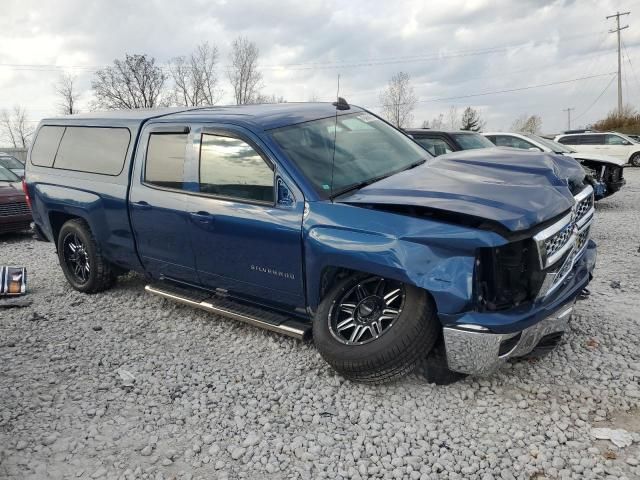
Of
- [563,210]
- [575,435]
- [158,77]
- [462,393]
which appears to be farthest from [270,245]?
[158,77]

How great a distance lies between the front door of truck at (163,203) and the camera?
159 inches

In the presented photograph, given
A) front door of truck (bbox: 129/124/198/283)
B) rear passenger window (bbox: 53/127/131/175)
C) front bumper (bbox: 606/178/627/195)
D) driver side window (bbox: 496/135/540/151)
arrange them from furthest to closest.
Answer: driver side window (bbox: 496/135/540/151), front bumper (bbox: 606/178/627/195), rear passenger window (bbox: 53/127/131/175), front door of truck (bbox: 129/124/198/283)

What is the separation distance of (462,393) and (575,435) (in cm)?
67

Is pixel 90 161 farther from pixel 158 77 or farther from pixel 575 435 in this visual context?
pixel 158 77

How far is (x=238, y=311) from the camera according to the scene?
153 inches

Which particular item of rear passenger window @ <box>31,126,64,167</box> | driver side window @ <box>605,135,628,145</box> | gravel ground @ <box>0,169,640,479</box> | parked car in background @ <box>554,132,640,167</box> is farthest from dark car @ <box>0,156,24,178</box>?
driver side window @ <box>605,135,628,145</box>

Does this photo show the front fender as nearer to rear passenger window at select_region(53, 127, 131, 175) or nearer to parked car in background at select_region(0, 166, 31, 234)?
rear passenger window at select_region(53, 127, 131, 175)

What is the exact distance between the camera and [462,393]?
3.12 m

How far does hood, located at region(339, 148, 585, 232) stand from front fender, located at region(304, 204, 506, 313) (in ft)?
0.35

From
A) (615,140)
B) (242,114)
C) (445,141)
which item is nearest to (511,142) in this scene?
(445,141)

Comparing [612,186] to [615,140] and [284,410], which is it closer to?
[284,410]

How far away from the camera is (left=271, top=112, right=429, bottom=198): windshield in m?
3.47

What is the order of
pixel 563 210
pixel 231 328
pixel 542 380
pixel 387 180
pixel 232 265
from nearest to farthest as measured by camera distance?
pixel 563 210 < pixel 542 380 < pixel 387 180 < pixel 232 265 < pixel 231 328

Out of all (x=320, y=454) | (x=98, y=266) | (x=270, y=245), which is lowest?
(x=320, y=454)
